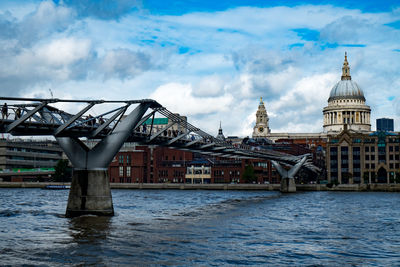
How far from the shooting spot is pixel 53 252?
34688 millimetres

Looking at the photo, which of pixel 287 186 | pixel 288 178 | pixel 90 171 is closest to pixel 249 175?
pixel 288 178

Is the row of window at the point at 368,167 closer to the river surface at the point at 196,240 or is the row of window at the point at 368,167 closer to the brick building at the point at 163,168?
the brick building at the point at 163,168

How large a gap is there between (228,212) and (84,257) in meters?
34.7

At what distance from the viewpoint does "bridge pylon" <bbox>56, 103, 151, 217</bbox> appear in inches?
2114

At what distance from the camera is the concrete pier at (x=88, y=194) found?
53625mm

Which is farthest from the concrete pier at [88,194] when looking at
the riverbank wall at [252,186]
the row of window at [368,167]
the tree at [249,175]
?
the row of window at [368,167]

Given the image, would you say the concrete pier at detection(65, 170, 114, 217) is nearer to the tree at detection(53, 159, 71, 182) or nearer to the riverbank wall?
the riverbank wall

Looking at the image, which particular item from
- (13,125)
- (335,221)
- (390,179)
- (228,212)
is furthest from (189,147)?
(390,179)

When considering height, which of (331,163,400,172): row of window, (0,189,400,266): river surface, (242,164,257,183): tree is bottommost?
(0,189,400,266): river surface

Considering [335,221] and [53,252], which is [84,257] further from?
[335,221]

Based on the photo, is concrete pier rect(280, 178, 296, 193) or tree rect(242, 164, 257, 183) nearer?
concrete pier rect(280, 178, 296, 193)

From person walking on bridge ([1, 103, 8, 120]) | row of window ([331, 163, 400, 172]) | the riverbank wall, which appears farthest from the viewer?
row of window ([331, 163, 400, 172])

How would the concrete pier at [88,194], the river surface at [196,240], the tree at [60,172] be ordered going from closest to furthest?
the river surface at [196,240]
the concrete pier at [88,194]
the tree at [60,172]

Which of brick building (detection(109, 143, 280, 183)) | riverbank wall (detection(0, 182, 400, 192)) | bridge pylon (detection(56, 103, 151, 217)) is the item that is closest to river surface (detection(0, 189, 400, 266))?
bridge pylon (detection(56, 103, 151, 217))
